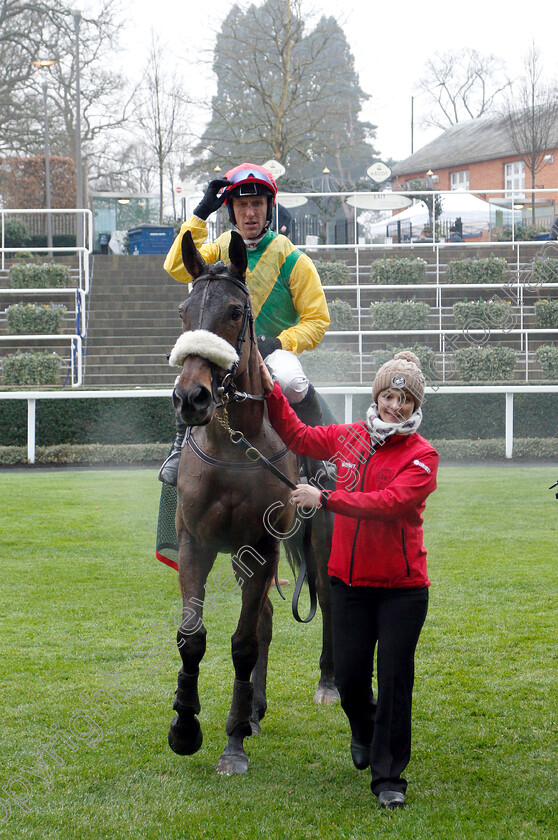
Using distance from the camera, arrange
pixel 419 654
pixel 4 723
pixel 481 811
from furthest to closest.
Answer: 1. pixel 419 654
2. pixel 4 723
3. pixel 481 811

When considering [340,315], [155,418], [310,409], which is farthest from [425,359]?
[310,409]

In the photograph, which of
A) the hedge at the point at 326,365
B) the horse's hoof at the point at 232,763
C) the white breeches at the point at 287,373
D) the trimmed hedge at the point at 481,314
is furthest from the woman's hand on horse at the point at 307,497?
the trimmed hedge at the point at 481,314

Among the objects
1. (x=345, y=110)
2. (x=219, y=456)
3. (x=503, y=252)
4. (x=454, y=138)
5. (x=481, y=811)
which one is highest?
(x=454, y=138)

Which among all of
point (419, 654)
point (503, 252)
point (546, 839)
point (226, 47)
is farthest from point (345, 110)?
point (546, 839)

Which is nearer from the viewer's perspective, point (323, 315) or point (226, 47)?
point (323, 315)

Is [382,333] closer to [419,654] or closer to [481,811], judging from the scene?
[419,654]

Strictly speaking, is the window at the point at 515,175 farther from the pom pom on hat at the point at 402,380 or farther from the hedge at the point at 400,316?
the pom pom on hat at the point at 402,380

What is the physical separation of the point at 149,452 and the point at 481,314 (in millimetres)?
7193

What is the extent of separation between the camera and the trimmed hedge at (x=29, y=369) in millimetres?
15328

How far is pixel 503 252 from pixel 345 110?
882 cm

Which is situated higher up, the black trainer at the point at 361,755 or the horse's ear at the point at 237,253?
the horse's ear at the point at 237,253

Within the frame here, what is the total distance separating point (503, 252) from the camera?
20.1 m

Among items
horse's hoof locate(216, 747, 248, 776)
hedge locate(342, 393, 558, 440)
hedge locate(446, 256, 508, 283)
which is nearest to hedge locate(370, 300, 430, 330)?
hedge locate(446, 256, 508, 283)

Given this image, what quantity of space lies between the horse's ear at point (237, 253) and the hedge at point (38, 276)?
1591 centimetres
